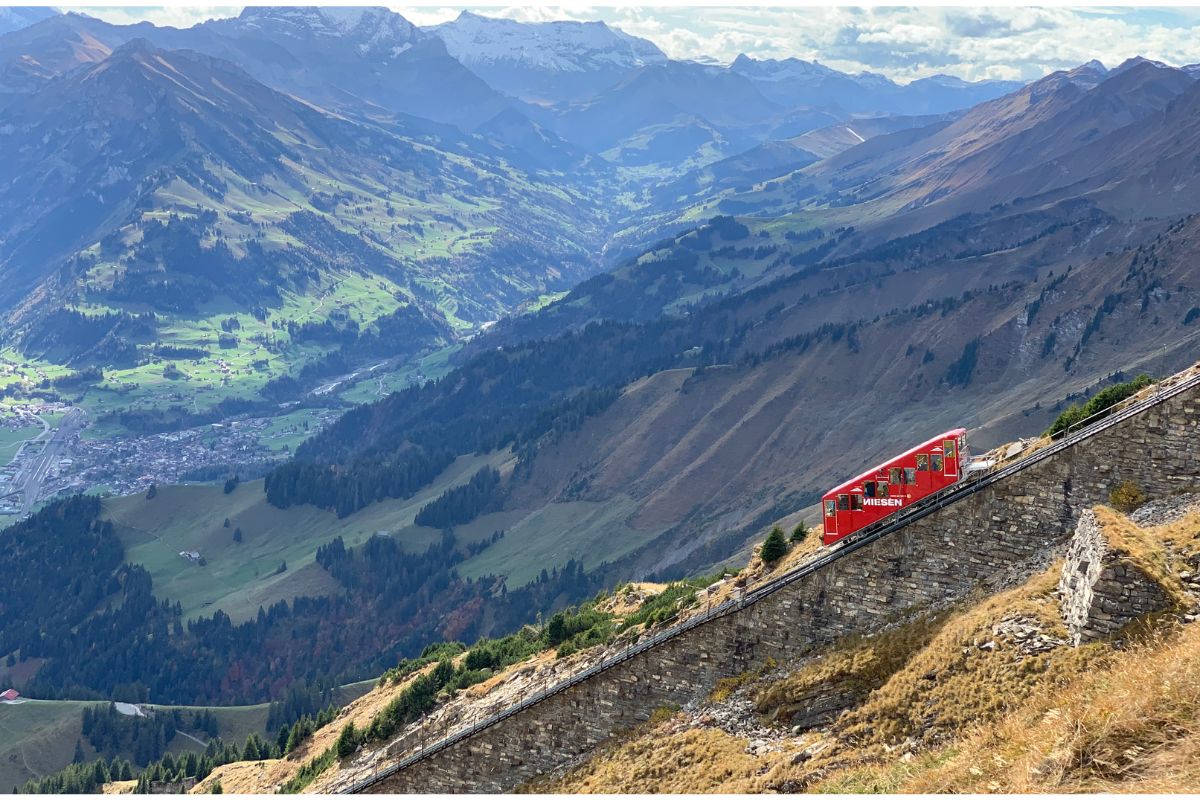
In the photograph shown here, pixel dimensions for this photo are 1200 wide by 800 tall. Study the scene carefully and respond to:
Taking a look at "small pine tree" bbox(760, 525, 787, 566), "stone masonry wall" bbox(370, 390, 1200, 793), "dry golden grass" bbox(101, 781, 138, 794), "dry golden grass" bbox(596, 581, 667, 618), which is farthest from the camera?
"dry golden grass" bbox(101, 781, 138, 794)

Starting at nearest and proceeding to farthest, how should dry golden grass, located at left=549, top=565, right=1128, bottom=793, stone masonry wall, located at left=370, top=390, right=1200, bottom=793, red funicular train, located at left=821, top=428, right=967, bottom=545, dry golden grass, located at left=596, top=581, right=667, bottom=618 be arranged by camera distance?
dry golden grass, located at left=549, top=565, right=1128, bottom=793 < stone masonry wall, located at left=370, top=390, right=1200, bottom=793 < red funicular train, located at left=821, top=428, right=967, bottom=545 < dry golden grass, located at left=596, top=581, right=667, bottom=618

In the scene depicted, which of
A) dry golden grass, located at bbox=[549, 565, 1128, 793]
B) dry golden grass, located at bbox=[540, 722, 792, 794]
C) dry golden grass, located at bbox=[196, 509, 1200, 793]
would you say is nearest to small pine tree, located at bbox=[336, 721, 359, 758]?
dry golden grass, located at bbox=[540, 722, 792, 794]

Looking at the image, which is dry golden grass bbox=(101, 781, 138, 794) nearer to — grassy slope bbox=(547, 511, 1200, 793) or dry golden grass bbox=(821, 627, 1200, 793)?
grassy slope bbox=(547, 511, 1200, 793)

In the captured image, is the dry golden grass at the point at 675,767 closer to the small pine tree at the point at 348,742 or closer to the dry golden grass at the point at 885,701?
the dry golden grass at the point at 885,701

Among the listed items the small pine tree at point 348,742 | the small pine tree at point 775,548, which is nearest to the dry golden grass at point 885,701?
the small pine tree at point 775,548

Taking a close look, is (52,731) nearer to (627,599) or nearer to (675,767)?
(627,599)

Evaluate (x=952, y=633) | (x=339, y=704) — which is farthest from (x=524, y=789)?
(x=339, y=704)

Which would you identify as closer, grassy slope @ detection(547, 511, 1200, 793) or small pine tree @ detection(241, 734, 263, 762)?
grassy slope @ detection(547, 511, 1200, 793)
